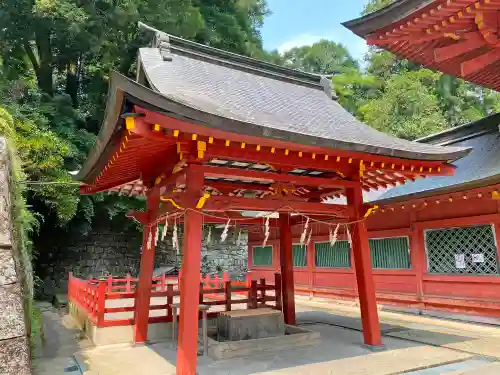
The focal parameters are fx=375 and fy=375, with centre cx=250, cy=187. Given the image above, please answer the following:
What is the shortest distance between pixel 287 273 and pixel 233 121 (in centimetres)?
511

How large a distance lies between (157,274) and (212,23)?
14.4 metres

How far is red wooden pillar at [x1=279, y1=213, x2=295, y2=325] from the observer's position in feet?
28.6

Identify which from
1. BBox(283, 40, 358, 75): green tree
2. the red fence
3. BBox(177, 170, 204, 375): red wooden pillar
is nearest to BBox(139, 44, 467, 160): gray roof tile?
BBox(177, 170, 204, 375): red wooden pillar

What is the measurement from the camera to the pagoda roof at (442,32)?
256 inches

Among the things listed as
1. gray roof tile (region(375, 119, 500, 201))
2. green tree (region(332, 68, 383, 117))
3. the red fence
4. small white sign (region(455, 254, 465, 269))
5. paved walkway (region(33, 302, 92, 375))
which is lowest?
paved walkway (region(33, 302, 92, 375))

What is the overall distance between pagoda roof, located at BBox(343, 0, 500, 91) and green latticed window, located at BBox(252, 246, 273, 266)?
34.7 ft

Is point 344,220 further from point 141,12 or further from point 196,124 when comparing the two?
point 141,12

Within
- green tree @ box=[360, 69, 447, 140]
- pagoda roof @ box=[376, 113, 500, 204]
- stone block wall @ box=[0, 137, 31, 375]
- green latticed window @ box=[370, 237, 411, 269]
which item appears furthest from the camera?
green tree @ box=[360, 69, 447, 140]

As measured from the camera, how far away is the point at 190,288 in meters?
5.13

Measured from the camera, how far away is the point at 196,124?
4.60 m

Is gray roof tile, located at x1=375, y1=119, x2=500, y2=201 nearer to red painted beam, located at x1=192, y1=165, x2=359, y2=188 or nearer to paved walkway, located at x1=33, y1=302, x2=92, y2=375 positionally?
red painted beam, located at x1=192, y1=165, x2=359, y2=188

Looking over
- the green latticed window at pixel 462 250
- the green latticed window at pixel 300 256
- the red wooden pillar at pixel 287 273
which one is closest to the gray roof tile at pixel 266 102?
the red wooden pillar at pixel 287 273

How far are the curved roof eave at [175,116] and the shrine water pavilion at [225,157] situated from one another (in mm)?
14

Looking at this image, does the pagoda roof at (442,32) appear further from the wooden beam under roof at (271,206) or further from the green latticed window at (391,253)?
the green latticed window at (391,253)
